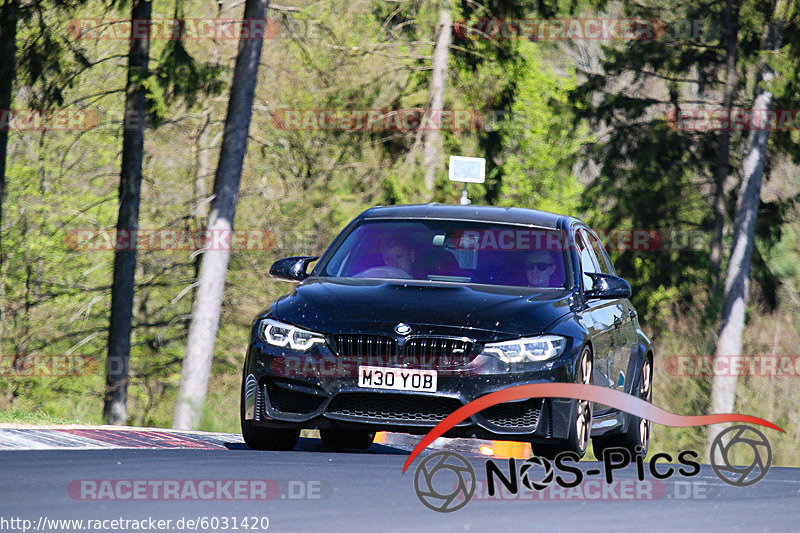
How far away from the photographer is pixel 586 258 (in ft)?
32.6

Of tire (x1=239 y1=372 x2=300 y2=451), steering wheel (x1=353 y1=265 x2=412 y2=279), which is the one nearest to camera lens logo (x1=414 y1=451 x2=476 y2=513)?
tire (x1=239 y1=372 x2=300 y2=451)

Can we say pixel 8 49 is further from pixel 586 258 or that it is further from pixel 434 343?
pixel 434 343

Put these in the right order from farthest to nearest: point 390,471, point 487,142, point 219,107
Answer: point 487,142
point 219,107
point 390,471

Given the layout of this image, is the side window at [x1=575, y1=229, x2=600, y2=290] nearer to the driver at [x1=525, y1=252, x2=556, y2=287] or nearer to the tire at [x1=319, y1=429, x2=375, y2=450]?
the driver at [x1=525, y1=252, x2=556, y2=287]

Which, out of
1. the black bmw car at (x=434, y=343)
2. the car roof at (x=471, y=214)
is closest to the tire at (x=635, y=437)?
the black bmw car at (x=434, y=343)

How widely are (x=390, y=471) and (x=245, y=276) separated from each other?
2531 cm

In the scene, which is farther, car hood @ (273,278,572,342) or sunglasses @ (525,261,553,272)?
sunglasses @ (525,261,553,272)

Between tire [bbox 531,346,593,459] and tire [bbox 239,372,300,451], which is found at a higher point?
tire [bbox 531,346,593,459]

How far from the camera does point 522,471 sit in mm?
7645

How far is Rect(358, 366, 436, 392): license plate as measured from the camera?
7.80 m

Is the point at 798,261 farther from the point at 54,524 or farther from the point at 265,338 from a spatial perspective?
the point at 54,524

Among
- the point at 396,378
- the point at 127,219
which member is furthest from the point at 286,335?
the point at 127,219

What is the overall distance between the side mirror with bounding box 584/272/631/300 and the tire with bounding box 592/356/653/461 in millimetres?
1514

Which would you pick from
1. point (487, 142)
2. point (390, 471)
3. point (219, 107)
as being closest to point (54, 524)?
point (390, 471)
